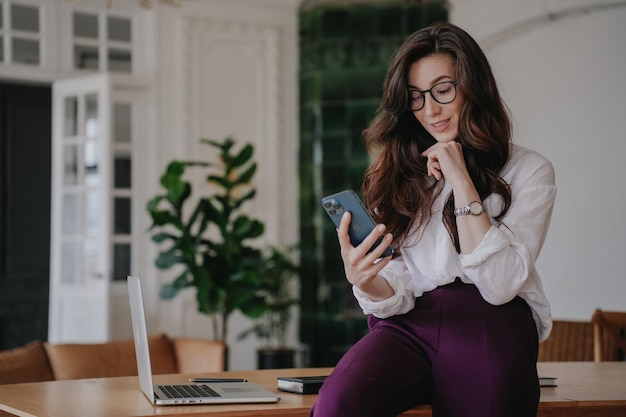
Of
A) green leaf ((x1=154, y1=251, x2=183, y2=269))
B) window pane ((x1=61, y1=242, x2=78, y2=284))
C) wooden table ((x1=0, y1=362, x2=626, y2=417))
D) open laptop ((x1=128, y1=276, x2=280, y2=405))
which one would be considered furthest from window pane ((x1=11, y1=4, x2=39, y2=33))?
open laptop ((x1=128, y1=276, x2=280, y2=405))

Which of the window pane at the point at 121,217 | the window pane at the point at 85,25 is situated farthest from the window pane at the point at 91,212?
the window pane at the point at 85,25

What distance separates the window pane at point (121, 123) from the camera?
696 centimetres

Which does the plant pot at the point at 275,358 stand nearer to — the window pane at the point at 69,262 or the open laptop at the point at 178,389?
the window pane at the point at 69,262

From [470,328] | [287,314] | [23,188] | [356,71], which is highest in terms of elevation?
[356,71]

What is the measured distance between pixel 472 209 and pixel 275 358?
4798 millimetres

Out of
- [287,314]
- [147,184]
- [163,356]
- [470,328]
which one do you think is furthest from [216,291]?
Answer: [470,328]

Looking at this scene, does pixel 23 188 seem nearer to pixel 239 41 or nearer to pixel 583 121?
pixel 239 41

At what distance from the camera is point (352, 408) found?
167cm

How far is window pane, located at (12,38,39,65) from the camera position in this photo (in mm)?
6664

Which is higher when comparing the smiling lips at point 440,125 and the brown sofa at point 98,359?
the smiling lips at point 440,125

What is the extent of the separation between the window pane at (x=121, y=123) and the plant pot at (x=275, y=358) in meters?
2.07

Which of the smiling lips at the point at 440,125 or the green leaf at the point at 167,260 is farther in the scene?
the green leaf at the point at 167,260

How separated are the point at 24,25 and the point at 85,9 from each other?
502 mm

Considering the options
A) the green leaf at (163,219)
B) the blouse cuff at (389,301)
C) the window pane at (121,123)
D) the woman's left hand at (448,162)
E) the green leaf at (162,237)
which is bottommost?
the blouse cuff at (389,301)
